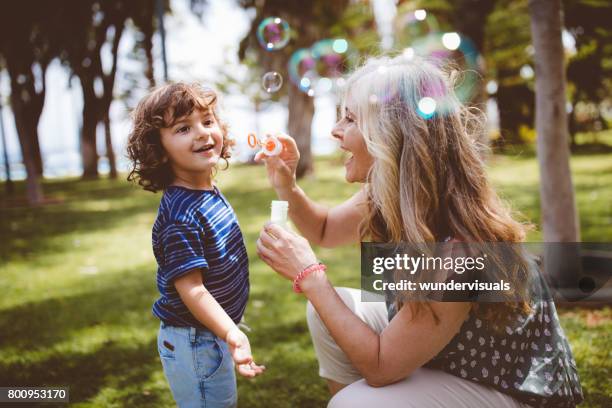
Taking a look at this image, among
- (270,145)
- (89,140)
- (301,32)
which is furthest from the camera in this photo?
(89,140)

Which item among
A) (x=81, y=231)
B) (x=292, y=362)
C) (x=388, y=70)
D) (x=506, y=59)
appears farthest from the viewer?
(x=506, y=59)

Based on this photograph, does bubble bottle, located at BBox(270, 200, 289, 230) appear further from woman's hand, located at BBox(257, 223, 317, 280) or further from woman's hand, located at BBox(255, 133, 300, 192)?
woman's hand, located at BBox(255, 133, 300, 192)

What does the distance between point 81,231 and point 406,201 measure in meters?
6.14

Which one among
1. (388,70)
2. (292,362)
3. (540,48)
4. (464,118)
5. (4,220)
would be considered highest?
(540,48)

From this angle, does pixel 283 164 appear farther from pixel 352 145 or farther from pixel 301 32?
pixel 301 32

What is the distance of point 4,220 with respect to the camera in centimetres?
768

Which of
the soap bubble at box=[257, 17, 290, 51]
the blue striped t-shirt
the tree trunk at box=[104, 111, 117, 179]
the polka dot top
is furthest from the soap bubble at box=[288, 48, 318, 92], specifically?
the tree trunk at box=[104, 111, 117, 179]

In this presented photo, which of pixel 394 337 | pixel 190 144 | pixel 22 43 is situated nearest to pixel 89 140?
pixel 22 43

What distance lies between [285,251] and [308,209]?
654 mm

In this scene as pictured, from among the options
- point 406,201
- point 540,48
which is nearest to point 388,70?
point 406,201

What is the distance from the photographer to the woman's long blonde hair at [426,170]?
58.9 inches

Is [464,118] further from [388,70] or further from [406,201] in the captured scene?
[406,201]

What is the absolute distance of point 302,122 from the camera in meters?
11.9

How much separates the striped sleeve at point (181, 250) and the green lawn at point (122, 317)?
99 cm
